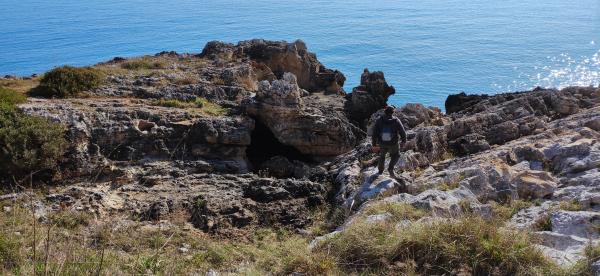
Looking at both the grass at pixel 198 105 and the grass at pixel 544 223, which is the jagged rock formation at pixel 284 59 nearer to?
the grass at pixel 198 105

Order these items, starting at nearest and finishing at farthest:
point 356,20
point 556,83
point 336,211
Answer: point 336,211
point 556,83
point 356,20

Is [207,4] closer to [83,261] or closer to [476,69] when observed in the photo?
[476,69]

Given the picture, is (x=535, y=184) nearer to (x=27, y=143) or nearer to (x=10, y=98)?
(x=27, y=143)

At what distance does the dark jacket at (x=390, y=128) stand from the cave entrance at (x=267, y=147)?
5693mm

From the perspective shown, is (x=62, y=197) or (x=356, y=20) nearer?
(x=62, y=197)

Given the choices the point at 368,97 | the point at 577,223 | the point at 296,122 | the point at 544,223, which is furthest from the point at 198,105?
the point at 577,223

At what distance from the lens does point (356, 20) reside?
2024 inches

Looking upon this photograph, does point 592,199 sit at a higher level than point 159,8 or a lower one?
lower

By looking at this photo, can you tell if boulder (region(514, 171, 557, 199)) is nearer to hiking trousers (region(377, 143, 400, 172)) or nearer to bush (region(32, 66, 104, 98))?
hiking trousers (region(377, 143, 400, 172))

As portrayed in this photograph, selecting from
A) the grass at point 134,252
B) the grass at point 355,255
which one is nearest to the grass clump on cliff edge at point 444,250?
the grass at point 355,255

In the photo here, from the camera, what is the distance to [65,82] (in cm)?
1502

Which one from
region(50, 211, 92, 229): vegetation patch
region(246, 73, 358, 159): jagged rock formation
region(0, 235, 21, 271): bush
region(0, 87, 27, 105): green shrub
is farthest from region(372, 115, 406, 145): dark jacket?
region(0, 87, 27, 105): green shrub

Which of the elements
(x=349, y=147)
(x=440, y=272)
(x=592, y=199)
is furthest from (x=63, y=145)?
(x=592, y=199)

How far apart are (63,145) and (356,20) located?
4307 cm
